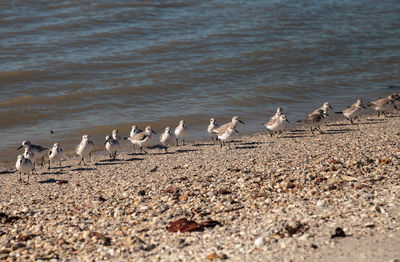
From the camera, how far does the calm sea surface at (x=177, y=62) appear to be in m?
18.0

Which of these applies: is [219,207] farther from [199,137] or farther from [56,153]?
[199,137]

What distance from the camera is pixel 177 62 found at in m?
24.0

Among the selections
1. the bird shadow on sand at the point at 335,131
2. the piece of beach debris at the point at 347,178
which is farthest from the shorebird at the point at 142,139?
the piece of beach debris at the point at 347,178

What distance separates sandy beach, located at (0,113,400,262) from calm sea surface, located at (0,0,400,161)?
163 inches

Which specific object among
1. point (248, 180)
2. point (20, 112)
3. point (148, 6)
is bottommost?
point (248, 180)

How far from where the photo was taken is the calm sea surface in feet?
59.1

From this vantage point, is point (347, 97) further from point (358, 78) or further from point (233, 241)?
point (233, 241)

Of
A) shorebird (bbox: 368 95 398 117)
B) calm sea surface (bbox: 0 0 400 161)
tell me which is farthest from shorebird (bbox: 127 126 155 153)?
shorebird (bbox: 368 95 398 117)

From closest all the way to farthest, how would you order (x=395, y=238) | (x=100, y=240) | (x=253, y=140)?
1. (x=395, y=238)
2. (x=100, y=240)
3. (x=253, y=140)

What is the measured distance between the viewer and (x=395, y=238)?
21.1 feet

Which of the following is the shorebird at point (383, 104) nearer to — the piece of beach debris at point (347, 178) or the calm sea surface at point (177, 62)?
the calm sea surface at point (177, 62)

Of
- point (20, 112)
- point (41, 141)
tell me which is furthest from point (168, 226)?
point (20, 112)

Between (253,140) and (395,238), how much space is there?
28.7ft

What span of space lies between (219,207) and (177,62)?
53.1 ft
